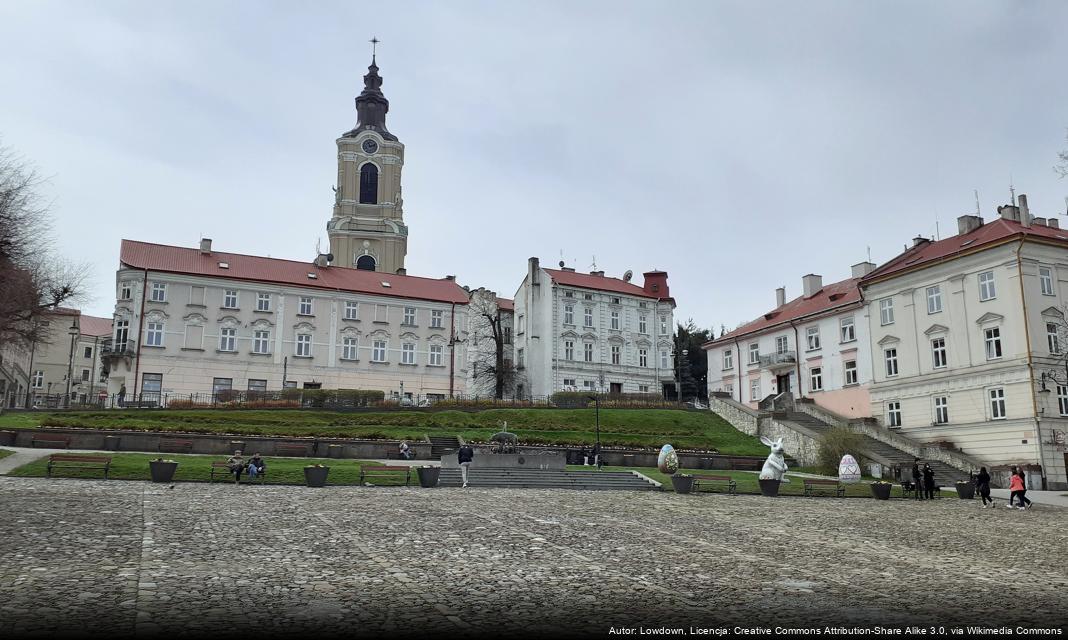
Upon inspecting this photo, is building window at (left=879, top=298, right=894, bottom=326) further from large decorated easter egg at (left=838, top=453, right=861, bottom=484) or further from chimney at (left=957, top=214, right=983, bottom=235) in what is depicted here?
large decorated easter egg at (left=838, top=453, right=861, bottom=484)

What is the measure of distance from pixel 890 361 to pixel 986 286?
25.6 feet

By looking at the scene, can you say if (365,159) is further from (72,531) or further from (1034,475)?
(72,531)

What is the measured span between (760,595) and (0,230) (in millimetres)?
26806

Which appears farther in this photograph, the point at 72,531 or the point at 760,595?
the point at 72,531

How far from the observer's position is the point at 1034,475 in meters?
40.6

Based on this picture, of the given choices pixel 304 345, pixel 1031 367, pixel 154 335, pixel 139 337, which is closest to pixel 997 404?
pixel 1031 367

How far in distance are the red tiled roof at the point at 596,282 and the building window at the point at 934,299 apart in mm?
28172

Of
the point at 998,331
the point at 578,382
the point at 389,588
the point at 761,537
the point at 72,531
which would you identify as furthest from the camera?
the point at 578,382

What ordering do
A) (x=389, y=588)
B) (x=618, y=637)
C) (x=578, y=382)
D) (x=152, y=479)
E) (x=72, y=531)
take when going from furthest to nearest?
1. (x=578, y=382)
2. (x=152, y=479)
3. (x=72, y=531)
4. (x=389, y=588)
5. (x=618, y=637)

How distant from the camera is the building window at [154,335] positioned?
5953cm

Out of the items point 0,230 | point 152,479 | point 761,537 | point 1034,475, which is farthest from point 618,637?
point 1034,475

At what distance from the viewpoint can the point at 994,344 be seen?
146 feet

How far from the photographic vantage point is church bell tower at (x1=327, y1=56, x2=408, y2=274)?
90750mm

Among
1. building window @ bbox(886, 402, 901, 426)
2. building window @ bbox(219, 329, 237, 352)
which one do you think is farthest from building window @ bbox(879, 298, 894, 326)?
building window @ bbox(219, 329, 237, 352)
